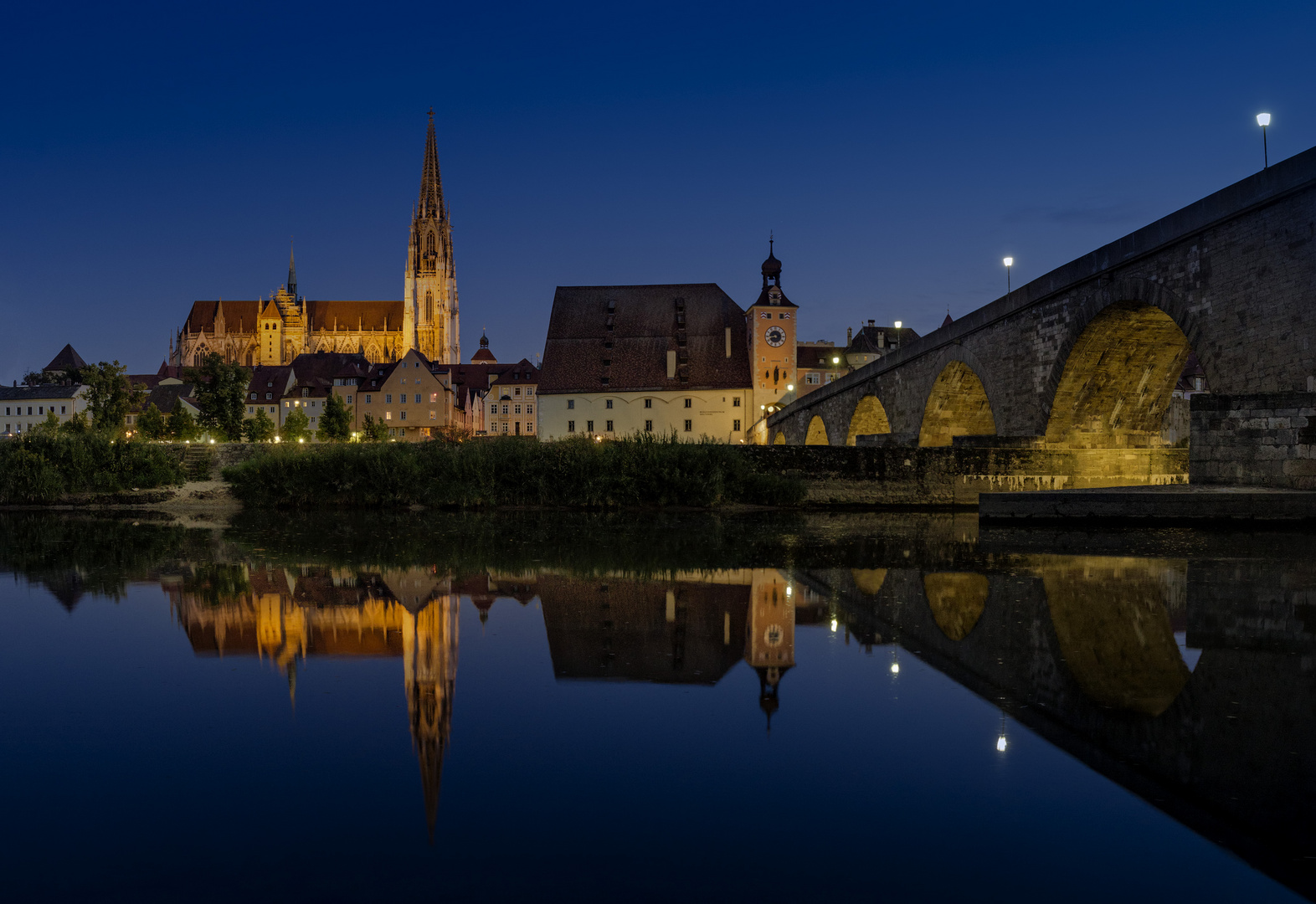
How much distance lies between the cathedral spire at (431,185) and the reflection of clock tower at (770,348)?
351ft

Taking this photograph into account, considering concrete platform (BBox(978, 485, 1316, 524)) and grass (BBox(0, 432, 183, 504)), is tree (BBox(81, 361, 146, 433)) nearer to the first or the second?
grass (BBox(0, 432, 183, 504))

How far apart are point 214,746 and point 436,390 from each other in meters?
101

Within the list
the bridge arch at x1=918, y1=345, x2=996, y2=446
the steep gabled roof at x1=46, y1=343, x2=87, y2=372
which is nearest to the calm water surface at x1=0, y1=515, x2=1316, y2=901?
the bridge arch at x1=918, y1=345, x2=996, y2=446

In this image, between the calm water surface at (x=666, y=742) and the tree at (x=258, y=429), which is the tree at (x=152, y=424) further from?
the calm water surface at (x=666, y=742)

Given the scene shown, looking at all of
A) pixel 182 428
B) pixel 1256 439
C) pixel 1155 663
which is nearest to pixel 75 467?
pixel 1256 439

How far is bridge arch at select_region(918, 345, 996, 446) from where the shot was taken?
1049 inches

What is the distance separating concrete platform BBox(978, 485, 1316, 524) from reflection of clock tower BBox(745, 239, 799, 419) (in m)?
51.2

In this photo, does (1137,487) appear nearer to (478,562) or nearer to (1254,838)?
(478,562)

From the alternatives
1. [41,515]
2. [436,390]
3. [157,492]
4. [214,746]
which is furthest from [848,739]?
[436,390]

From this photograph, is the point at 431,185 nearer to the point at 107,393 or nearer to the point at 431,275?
the point at 431,275

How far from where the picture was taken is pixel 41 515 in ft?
76.8

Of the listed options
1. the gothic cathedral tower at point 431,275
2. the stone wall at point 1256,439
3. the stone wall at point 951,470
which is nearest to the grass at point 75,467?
the stone wall at point 951,470

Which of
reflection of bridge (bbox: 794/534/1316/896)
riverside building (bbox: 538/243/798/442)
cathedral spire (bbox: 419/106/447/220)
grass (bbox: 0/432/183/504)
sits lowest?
reflection of bridge (bbox: 794/534/1316/896)

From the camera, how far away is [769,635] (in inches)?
256
